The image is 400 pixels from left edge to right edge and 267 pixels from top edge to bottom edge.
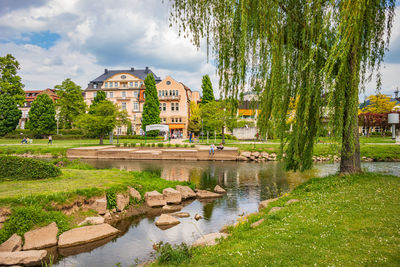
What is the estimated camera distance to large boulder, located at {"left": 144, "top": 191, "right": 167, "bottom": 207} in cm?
1258

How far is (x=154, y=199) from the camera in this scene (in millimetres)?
12812

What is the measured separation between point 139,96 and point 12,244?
61.3 meters

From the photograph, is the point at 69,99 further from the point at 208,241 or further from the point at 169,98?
the point at 208,241

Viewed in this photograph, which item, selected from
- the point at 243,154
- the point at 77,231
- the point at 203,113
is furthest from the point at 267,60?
the point at 203,113

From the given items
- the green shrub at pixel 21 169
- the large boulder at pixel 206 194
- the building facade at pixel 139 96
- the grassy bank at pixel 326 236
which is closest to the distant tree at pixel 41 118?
the building facade at pixel 139 96

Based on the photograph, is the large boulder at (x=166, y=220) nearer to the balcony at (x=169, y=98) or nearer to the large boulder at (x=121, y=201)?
the large boulder at (x=121, y=201)

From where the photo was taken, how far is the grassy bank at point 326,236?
4492 millimetres

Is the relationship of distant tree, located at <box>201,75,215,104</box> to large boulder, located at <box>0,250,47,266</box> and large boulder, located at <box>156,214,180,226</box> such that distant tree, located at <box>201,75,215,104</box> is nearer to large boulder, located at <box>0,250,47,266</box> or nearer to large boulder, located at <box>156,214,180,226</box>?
large boulder, located at <box>156,214,180,226</box>

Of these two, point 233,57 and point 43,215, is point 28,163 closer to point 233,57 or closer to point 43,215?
point 43,215

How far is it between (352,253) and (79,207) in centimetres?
945

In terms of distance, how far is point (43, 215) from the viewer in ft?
29.3

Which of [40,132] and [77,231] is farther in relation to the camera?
[40,132]

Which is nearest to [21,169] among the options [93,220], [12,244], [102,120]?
[93,220]

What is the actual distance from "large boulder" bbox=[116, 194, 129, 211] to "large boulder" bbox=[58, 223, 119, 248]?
1928 mm
